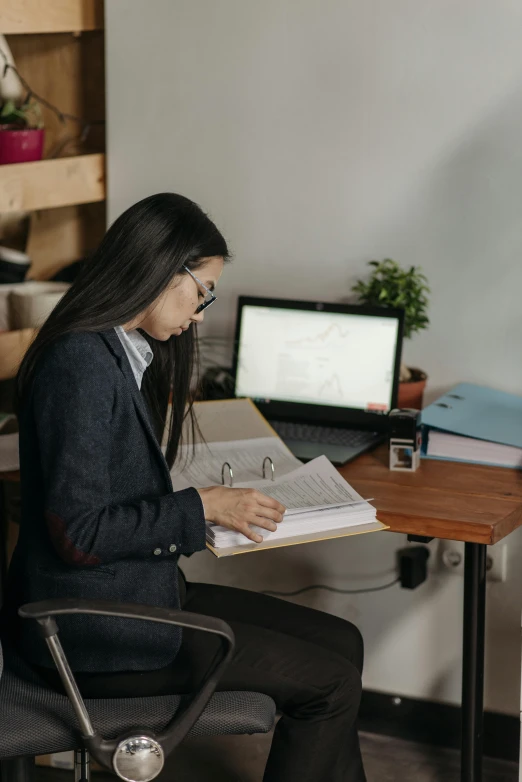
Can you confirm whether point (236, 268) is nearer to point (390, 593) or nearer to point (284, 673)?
point (390, 593)

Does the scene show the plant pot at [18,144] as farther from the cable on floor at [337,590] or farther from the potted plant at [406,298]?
the cable on floor at [337,590]

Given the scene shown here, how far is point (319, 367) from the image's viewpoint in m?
2.20

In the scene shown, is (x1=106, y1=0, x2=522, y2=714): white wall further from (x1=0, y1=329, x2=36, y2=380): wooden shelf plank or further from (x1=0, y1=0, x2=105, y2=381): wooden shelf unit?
(x1=0, y1=329, x2=36, y2=380): wooden shelf plank

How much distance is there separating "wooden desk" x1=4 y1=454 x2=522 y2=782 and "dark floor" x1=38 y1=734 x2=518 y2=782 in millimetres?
361

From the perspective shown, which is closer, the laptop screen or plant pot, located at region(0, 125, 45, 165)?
the laptop screen

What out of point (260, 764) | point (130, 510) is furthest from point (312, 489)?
point (260, 764)

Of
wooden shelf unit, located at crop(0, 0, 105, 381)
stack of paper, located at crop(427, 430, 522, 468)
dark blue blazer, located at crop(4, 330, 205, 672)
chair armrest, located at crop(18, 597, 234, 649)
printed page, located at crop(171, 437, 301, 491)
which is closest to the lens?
chair armrest, located at crop(18, 597, 234, 649)

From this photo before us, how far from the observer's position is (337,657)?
1.59 metres

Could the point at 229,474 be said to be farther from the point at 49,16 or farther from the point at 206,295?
the point at 49,16

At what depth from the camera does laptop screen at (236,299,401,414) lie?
7.02 feet

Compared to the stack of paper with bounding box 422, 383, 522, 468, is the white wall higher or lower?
higher

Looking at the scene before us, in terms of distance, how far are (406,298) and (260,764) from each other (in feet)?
3.59

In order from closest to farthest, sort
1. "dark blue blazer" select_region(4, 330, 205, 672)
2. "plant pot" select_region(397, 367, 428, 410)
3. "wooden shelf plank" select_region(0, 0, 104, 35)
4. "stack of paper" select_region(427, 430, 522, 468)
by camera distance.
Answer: "dark blue blazer" select_region(4, 330, 205, 672)
"stack of paper" select_region(427, 430, 522, 468)
"plant pot" select_region(397, 367, 428, 410)
"wooden shelf plank" select_region(0, 0, 104, 35)

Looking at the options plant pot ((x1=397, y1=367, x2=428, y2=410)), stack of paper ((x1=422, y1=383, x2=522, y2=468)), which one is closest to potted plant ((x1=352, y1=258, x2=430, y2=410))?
plant pot ((x1=397, y1=367, x2=428, y2=410))
